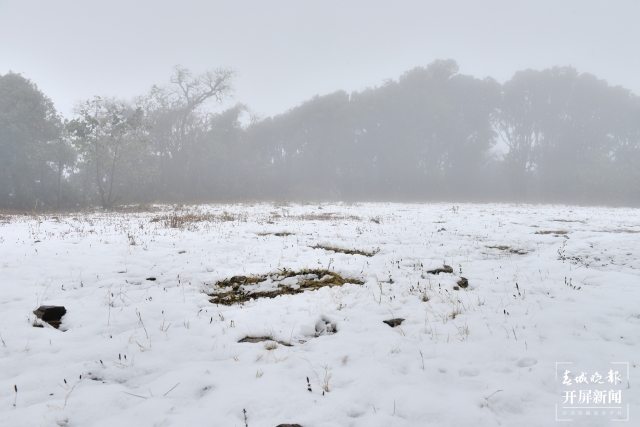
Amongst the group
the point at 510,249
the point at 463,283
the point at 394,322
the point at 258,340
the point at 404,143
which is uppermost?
the point at 404,143

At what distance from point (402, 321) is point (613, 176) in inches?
1657

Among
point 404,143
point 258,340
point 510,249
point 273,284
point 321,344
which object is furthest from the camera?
point 404,143

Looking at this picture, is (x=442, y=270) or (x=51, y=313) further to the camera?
(x=442, y=270)

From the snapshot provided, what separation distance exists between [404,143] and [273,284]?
3942 centimetres

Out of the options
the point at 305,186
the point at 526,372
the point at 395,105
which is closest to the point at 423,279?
the point at 526,372

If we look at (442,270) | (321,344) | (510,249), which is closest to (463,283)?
(442,270)

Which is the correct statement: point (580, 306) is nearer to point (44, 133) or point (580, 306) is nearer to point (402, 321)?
point (402, 321)

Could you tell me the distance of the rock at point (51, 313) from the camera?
368cm

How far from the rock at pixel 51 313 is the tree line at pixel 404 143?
28.2 m

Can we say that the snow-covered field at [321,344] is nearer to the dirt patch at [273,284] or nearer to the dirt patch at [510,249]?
the dirt patch at [273,284]

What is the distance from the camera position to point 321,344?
3328 mm

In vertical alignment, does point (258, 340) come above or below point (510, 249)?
below

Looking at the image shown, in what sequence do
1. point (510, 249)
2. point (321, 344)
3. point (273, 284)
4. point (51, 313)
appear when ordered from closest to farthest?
point (321, 344), point (51, 313), point (273, 284), point (510, 249)

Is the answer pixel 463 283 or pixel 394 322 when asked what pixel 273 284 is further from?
pixel 463 283
